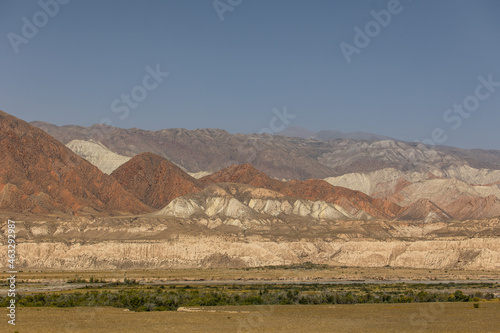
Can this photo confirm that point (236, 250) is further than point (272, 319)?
Yes

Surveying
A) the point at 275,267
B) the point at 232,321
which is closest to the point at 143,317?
the point at 232,321

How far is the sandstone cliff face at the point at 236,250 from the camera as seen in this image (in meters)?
140

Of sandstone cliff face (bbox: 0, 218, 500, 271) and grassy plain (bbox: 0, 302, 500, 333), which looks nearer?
grassy plain (bbox: 0, 302, 500, 333)

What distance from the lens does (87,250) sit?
147 m

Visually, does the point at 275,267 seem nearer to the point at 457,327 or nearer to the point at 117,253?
the point at 117,253

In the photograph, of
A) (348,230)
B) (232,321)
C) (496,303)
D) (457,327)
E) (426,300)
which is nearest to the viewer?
(457,327)

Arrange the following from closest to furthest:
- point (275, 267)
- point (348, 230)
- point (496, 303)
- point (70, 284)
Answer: point (496, 303), point (70, 284), point (275, 267), point (348, 230)

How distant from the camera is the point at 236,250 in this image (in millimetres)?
147375

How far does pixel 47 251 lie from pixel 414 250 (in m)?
81.8

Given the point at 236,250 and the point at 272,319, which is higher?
the point at 272,319

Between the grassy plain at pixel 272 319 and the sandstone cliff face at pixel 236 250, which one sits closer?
the grassy plain at pixel 272 319

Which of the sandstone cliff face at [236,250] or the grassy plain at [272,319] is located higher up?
the grassy plain at [272,319]

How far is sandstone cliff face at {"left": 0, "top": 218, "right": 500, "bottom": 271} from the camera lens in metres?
140

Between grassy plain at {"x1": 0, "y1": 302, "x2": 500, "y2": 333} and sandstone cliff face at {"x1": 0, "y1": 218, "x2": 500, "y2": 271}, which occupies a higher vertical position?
grassy plain at {"x1": 0, "y1": 302, "x2": 500, "y2": 333}
